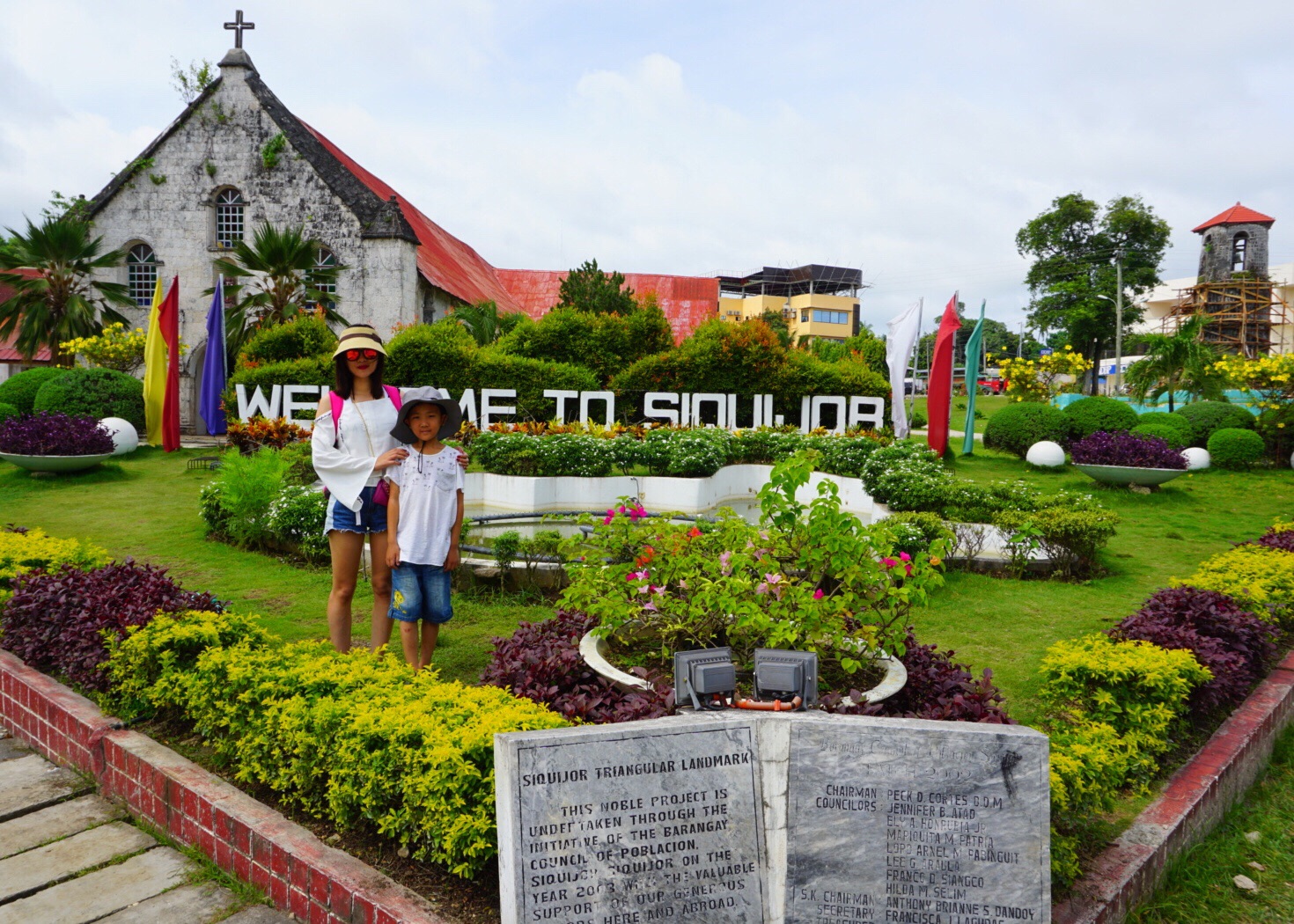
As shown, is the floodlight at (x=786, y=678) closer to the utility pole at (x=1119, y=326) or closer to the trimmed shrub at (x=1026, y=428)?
the trimmed shrub at (x=1026, y=428)

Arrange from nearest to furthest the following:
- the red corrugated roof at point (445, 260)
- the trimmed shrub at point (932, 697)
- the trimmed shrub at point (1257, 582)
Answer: the trimmed shrub at point (932, 697) < the trimmed shrub at point (1257, 582) < the red corrugated roof at point (445, 260)

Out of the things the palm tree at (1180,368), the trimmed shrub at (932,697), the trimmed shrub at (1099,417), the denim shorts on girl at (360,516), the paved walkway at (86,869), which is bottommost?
the paved walkway at (86,869)

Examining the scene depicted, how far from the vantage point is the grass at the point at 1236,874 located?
322cm

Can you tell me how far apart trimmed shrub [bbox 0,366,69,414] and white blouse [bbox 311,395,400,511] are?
49.7ft

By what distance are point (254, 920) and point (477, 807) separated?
2.92 ft

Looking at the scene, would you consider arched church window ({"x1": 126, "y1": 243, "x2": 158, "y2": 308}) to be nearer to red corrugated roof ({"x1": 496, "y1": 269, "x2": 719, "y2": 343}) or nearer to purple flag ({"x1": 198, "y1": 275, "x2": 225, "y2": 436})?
purple flag ({"x1": 198, "y1": 275, "x2": 225, "y2": 436})

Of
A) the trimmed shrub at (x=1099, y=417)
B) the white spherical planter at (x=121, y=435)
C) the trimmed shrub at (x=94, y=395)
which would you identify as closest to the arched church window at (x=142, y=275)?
the trimmed shrub at (x=94, y=395)

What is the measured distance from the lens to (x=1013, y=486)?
9695mm

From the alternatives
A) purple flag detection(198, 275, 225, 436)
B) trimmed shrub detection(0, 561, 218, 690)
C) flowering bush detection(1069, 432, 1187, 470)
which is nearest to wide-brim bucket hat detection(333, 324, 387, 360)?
trimmed shrub detection(0, 561, 218, 690)

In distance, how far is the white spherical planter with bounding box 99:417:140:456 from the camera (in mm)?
15461

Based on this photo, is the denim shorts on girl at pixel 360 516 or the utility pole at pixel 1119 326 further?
the utility pole at pixel 1119 326

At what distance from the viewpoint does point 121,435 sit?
614 inches

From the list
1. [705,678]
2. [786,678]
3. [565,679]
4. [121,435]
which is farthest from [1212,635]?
[121,435]

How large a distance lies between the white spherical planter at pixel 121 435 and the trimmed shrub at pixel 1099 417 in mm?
18442
